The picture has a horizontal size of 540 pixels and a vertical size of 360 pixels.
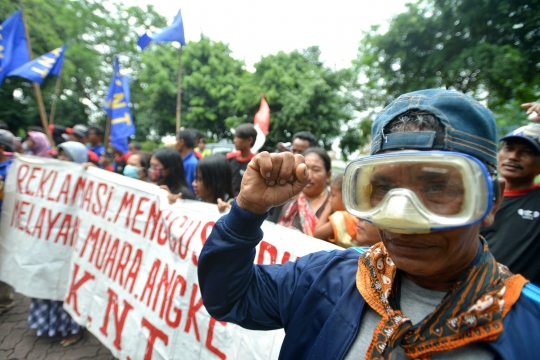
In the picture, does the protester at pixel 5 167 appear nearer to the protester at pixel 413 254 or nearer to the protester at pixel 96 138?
the protester at pixel 96 138

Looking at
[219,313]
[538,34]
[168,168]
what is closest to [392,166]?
[219,313]

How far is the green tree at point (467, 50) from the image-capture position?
27.3ft

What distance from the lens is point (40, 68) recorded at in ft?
A: 20.4

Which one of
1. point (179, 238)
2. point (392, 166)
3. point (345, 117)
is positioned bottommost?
point (179, 238)

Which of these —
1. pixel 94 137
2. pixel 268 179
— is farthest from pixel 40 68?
pixel 268 179

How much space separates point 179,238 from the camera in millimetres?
2486

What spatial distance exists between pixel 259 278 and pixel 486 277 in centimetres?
73

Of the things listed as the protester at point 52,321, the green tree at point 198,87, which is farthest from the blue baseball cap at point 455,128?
the green tree at point 198,87

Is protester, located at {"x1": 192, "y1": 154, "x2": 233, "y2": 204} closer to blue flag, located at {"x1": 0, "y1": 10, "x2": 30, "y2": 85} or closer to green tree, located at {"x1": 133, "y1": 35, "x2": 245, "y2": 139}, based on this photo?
blue flag, located at {"x1": 0, "y1": 10, "x2": 30, "y2": 85}

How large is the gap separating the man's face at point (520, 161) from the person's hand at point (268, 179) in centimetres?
217

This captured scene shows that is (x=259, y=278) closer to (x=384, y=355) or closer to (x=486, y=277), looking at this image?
(x=384, y=355)

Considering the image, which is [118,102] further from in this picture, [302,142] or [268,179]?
[268,179]

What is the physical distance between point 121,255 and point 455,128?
2837mm

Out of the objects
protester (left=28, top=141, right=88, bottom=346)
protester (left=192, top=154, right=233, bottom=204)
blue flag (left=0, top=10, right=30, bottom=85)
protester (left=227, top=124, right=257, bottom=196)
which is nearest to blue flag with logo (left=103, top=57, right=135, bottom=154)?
blue flag (left=0, top=10, right=30, bottom=85)
